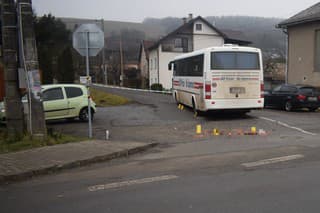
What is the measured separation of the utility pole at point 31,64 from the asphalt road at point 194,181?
300 cm

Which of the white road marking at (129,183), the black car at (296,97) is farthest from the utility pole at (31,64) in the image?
the black car at (296,97)

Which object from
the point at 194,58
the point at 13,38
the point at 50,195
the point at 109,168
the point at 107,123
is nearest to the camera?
the point at 50,195

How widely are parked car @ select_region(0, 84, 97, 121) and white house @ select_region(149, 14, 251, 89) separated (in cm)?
3650

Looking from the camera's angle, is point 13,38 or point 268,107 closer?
point 13,38

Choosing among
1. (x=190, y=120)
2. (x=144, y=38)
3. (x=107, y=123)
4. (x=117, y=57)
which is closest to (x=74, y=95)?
(x=107, y=123)

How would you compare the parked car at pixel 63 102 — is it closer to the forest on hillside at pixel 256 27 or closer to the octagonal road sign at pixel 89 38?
the octagonal road sign at pixel 89 38

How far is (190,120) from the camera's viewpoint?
52.7 ft

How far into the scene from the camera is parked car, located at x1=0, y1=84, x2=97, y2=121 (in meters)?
14.6

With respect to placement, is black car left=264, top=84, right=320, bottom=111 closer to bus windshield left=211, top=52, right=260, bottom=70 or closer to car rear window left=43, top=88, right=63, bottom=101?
bus windshield left=211, top=52, right=260, bottom=70

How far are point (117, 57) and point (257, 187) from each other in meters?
77.1

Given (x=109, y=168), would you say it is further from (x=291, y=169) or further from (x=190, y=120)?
(x=190, y=120)

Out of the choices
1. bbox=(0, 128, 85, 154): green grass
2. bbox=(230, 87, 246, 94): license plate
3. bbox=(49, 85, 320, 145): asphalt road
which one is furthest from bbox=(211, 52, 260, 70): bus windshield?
bbox=(0, 128, 85, 154): green grass

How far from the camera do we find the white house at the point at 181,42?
52000 mm

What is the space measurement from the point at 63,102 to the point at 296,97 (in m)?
12.5
